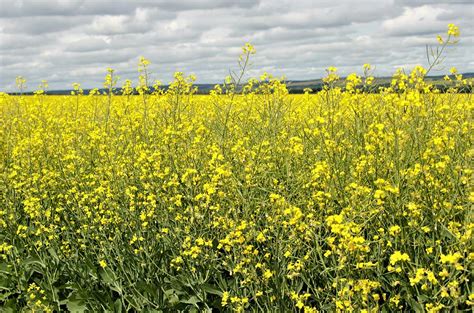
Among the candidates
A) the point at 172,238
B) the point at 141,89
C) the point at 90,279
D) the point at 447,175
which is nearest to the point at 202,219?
the point at 172,238

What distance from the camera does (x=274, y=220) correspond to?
3311 mm

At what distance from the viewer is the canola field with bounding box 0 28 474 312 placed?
315 cm

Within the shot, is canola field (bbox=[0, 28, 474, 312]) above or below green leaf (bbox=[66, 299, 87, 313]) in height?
above

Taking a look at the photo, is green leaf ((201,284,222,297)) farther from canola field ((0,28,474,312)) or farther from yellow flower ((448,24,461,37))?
yellow flower ((448,24,461,37))

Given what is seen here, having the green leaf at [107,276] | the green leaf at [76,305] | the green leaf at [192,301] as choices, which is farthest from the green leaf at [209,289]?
the green leaf at [76,305]

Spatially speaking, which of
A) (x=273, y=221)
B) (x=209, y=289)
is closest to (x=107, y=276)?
(x=209, y=289)

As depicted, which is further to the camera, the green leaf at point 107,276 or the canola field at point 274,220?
the green leaf at point 107,276

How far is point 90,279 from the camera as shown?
4371mm

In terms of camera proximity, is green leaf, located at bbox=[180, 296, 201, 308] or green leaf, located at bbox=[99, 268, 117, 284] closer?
green leaf, located at bbox=[180, 296, 201, 308]

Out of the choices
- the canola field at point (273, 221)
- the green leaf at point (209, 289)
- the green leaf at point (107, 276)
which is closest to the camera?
the canola field at point (273, 221)

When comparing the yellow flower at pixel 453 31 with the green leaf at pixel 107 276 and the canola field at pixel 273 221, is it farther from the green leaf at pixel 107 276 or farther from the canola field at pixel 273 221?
the green leaf at pixel 107 276

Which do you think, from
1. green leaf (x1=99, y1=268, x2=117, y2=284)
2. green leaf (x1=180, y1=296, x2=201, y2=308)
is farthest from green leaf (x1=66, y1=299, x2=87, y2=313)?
green leaf (x1=180, y1=296, x2=201, y2=308)

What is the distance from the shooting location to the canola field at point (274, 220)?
3.15 meters

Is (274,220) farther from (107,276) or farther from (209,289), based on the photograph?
(107,276)
